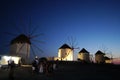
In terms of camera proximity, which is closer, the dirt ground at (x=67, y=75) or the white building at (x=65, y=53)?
the dirt ground at (x=67, y=75)

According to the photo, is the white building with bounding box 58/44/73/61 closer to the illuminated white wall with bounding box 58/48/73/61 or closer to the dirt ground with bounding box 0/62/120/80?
the illuminated white wall with bounding box 58/48/73/61

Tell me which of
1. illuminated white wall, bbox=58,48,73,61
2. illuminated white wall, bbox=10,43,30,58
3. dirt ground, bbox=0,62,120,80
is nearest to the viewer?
dirt ground, bbox=0,62,120,80

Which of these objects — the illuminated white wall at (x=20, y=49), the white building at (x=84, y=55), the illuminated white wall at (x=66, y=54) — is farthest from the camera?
the white building at (x=84, y=55)

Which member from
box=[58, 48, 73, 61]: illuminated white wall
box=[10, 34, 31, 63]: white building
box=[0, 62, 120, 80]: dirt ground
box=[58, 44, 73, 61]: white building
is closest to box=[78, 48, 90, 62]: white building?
box=[58, 44, 73, 61]: white building

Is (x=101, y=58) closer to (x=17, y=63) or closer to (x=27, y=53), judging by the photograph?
(x=27, y=53)

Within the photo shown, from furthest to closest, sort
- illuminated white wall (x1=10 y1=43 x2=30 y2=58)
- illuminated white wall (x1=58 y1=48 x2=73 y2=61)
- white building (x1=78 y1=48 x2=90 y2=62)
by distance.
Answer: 1. white building (x1=78 y1=48 x2=90 y2=62)
2. illuminated white wall (x1=58 y1=48 x2=73 y2=61)
3. illuminated white wall (x1=10 y1=43 x2=30 y2=58)

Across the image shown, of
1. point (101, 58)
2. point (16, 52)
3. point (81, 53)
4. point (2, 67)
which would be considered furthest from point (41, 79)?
point (101, 58)

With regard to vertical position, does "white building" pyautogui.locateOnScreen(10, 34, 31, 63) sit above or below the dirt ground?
above

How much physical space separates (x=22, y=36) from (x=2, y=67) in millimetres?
30722

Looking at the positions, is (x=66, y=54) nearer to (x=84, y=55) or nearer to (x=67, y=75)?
(x=84, y=55)

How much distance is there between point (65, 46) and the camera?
8075cm

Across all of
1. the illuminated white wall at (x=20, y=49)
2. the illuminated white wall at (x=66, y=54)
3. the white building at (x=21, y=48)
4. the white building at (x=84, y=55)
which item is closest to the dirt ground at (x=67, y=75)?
the illuminated white wall at (x=20, y=49)

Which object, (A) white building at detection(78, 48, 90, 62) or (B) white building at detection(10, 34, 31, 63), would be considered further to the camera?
(A) white building at detection(78, 48, 90, 62)

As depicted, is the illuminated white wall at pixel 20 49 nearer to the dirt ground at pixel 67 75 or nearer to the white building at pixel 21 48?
the white building at pixel 21 48
